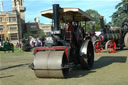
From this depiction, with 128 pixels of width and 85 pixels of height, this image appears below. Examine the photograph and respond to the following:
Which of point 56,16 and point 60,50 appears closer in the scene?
point 60,50

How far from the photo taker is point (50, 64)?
17.4ft

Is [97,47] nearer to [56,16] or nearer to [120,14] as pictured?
[56,16]

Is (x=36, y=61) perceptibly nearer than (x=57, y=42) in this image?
Yes

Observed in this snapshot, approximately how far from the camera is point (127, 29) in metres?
14.1

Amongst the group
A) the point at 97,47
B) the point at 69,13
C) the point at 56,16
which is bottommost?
the point at 97,47

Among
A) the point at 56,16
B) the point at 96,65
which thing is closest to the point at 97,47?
the point at 96,65

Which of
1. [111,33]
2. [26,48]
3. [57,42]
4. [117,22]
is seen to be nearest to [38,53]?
[57,42]

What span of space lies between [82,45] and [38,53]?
5.87 feet

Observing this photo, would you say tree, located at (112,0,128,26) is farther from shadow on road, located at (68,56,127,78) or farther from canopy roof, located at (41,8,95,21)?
canopy roof, located at (41,8,95,21)

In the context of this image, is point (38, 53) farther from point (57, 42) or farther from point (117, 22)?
point (117, 22)

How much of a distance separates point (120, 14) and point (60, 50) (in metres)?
26.4

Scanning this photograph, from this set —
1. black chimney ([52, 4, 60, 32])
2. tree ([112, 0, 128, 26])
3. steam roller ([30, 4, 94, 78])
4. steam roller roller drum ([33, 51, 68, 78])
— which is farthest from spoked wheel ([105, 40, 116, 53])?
tree ([112, 0, 128, 26])

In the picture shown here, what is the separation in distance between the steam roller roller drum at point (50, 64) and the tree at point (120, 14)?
82.8ft

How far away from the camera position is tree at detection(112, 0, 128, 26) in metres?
29.4
